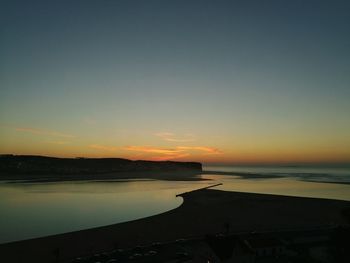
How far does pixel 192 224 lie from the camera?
36.8 m

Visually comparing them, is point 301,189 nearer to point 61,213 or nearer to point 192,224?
point 192,224

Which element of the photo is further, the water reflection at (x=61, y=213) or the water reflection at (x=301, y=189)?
the water reflection at (x=301, y=189)

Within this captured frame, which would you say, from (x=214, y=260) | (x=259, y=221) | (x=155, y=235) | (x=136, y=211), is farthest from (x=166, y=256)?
(x=136, y=211)

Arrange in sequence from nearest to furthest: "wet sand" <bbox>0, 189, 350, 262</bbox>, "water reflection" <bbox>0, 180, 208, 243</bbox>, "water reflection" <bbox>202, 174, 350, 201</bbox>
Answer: "wet sand" <bbox>0, 189, 350, 262</bbox>, "water reflection" <bbox>0, 180, 208, 243</bbox>, "water reflection" <bbox>202, 174, 350, 201</bbox>

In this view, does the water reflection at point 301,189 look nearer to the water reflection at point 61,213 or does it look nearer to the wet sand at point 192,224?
the wet sand at point 192,224

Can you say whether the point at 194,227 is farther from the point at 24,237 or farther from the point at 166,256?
the point at 24,237

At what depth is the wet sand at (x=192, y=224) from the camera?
26659 mm

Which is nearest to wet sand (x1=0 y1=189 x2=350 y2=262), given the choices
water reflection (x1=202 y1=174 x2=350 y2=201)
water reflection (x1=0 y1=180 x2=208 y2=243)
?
water reflection (x1=0 y1=180 x2=208 y2=243)

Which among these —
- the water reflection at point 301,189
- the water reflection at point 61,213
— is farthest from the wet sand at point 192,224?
the water reflection at point 301,189

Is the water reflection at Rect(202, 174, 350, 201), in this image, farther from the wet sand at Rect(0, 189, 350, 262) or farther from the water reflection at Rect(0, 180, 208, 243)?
the water reflection at Rect(0, 180, 208, 243)

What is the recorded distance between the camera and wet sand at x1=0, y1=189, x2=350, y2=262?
87.5 ft

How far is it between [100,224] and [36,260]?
13.7 metres

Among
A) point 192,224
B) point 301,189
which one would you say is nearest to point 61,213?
point 192,224

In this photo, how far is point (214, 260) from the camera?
2261 cm
